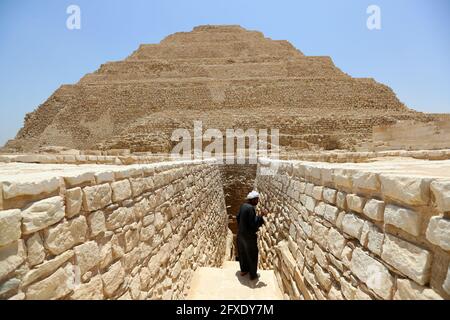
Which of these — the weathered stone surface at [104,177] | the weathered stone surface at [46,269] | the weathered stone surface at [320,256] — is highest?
the weathered stone surface at [104,177]

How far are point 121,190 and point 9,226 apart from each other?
3.83ft

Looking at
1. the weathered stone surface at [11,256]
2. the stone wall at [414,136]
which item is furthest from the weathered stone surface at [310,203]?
the stone wall at [414,136]

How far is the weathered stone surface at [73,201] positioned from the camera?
1.90 meters

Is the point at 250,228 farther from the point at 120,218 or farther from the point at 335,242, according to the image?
the point at 120,218

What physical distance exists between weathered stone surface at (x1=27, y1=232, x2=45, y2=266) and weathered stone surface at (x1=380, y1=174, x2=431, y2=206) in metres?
1.89

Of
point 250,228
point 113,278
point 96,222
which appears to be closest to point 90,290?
point 113,278

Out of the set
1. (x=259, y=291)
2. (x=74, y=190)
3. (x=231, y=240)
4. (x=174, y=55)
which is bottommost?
(x=231, y=240)

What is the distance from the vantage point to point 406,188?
160cm

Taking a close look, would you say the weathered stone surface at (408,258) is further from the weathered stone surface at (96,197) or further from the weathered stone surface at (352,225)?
the weathered stone surface at (96,197)

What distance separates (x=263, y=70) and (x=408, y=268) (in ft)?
150

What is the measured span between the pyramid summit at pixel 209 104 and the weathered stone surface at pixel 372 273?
22.9m

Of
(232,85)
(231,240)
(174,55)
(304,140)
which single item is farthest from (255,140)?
(174,55)

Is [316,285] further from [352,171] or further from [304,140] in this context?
[304,140]

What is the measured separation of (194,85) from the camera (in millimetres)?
40625
